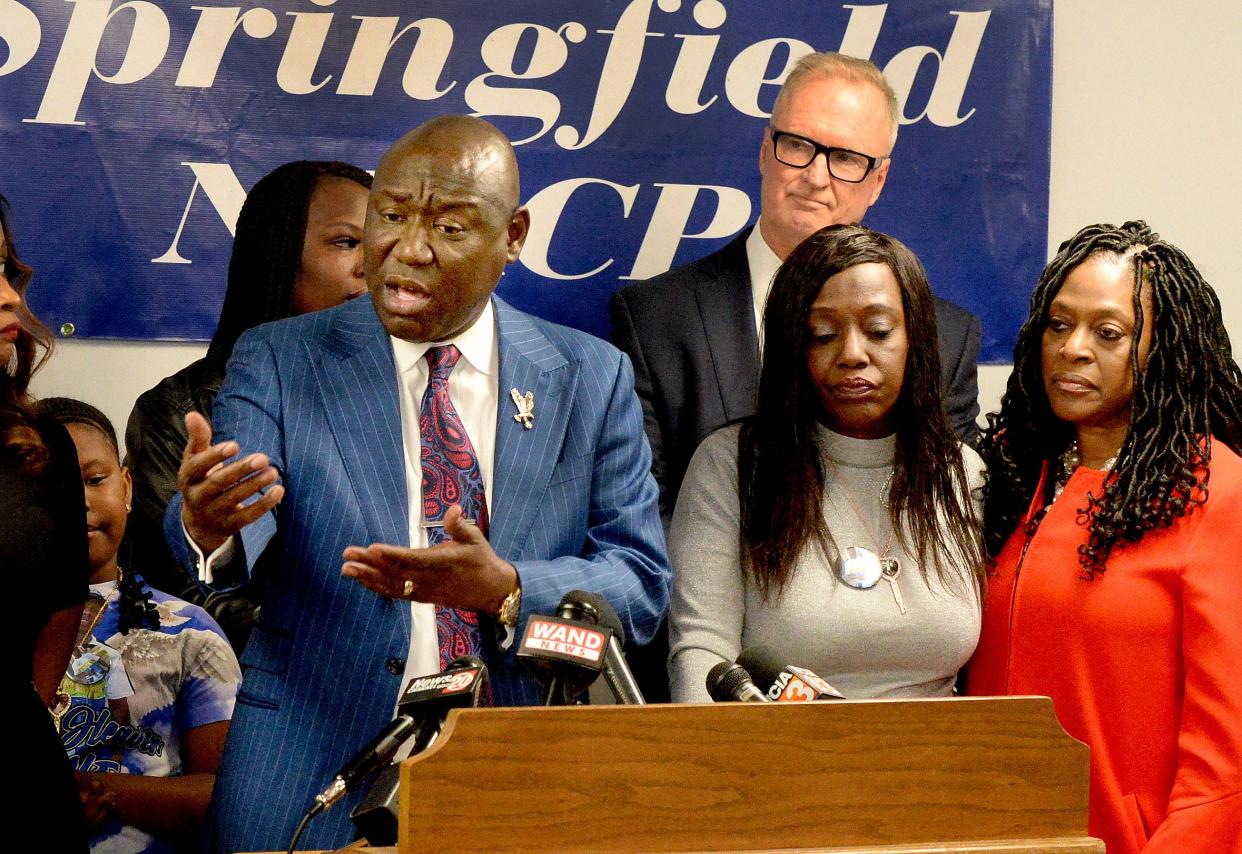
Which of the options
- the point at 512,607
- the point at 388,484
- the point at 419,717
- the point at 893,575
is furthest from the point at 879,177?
the point at 419,717

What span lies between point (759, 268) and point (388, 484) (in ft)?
4.62

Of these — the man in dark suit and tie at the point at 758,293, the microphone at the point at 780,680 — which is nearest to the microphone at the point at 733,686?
the microphone at the point at 780,680

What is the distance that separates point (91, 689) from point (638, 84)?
205cm

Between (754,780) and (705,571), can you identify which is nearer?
(754,780)

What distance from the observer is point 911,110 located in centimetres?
403

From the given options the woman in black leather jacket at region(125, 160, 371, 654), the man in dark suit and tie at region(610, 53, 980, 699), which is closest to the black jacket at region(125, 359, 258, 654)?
the woman in black leather jacket at region(125, 160, 371, 654)

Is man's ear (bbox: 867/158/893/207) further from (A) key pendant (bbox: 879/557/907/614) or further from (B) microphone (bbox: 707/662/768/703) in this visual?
(B) microphone (bbox: 707/662/768/703)

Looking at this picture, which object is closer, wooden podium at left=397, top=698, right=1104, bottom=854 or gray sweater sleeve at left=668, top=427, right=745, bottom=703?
wooden podium at left=397, top=698, right=1104, bottom=854

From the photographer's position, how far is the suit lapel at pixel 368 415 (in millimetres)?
2383

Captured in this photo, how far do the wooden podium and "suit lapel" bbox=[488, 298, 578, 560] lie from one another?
681mm

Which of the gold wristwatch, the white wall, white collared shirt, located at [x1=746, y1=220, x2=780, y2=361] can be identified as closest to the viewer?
the gold wristwatch

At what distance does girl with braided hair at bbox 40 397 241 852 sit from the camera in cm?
317

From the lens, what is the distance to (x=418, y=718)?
183 cm

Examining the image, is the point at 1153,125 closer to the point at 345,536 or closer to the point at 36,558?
the point at 345,536
